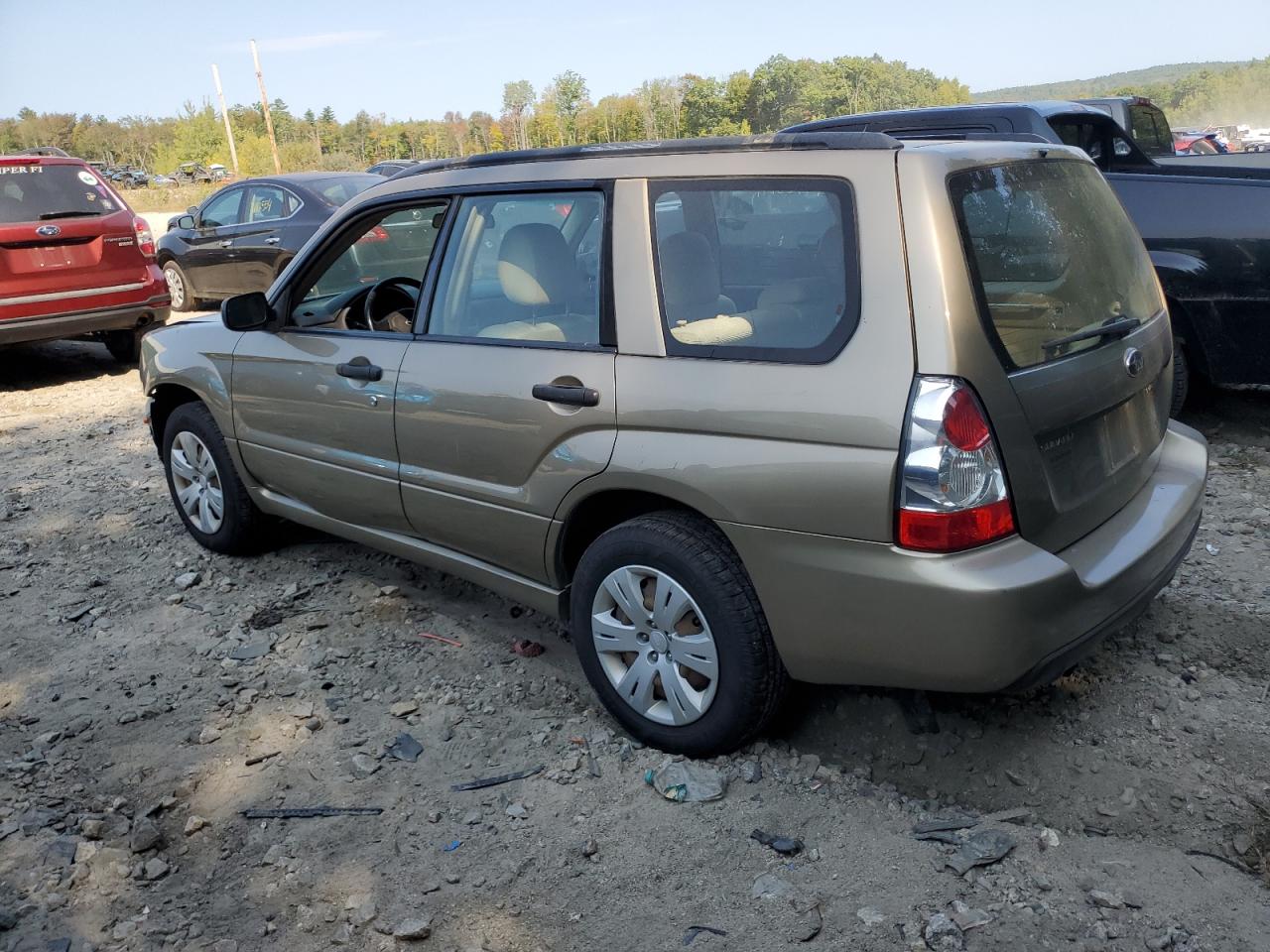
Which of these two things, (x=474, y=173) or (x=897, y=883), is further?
(x=474, y=173)

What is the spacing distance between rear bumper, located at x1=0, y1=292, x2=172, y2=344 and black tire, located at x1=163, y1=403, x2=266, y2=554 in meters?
4.64

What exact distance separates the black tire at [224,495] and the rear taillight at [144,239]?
5.16m

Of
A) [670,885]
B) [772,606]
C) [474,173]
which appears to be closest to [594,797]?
[670,885]

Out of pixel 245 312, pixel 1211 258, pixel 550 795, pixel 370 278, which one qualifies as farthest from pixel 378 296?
pixel 1211 258

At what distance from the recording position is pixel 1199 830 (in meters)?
2.66

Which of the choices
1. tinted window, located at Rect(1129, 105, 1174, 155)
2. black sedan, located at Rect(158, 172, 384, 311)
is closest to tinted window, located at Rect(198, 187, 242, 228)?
black sedan, located at Rect(158, 172, 384, 311)

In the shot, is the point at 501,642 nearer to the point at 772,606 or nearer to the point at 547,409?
the point at 547,409

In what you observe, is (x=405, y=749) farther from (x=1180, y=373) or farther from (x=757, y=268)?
(x=1180, y=373)

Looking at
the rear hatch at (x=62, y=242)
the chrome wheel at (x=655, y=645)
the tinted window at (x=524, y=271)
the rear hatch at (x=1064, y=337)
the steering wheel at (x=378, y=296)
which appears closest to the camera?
the rear hatch at (x=1064, y=337)

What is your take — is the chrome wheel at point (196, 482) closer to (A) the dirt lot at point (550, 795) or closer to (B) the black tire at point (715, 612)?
(A) the dirt lot at point (550, 795)

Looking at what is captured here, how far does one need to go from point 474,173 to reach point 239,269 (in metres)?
8.71

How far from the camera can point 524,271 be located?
3.41 m

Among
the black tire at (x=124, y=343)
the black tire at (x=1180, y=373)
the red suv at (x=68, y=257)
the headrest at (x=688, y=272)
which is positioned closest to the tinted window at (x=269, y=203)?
the red suv at (x=68, y=257)

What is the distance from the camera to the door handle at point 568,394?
3006mm
